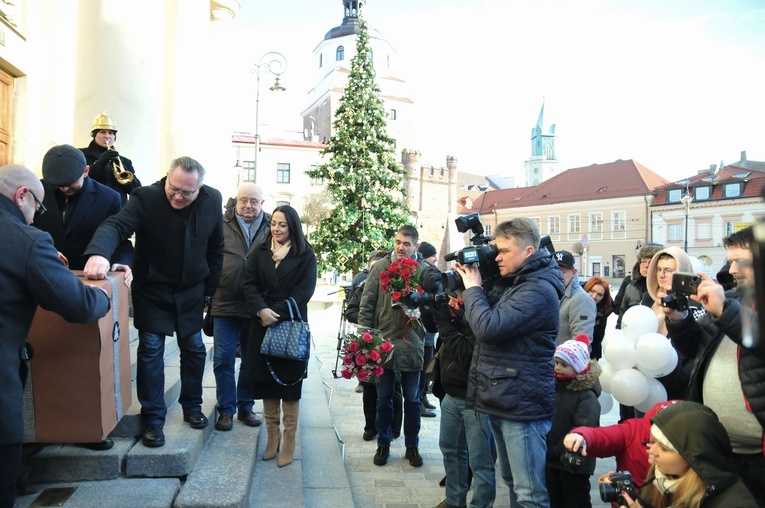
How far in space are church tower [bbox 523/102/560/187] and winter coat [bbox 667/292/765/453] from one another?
137 metres

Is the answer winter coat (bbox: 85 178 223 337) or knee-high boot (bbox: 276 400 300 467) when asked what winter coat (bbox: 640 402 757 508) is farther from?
winter coat (bbox: 85 178 223 337)

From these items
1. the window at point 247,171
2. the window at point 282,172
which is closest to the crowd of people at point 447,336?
the window at point 247,171

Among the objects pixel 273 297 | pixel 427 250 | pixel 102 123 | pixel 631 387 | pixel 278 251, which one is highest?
pixel 102 123

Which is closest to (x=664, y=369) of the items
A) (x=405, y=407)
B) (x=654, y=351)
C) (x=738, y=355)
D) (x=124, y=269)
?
(x=654, y=351)

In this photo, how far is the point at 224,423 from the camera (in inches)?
192

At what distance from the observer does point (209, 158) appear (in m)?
10.7

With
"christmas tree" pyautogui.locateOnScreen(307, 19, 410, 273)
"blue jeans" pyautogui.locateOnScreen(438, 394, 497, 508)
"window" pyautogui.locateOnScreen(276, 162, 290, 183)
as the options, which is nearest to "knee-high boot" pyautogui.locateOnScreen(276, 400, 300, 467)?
"blue jeans" pyautogui.locateOnScreen(438, 394, 497, 508)

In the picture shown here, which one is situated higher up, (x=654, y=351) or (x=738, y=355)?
(x=738, y=355)

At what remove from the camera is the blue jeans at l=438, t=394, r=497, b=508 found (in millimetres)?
4082

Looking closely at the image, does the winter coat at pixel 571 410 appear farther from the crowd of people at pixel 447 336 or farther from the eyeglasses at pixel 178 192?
the eyeglasses at pixel 178 192

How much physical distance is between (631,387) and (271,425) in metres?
2.72

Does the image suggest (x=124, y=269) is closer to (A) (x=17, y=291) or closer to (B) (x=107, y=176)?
(A) (x=17, y=291)

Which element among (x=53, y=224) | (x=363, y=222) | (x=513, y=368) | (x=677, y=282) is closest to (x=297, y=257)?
(x=53, y=224)

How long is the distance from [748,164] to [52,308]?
230ft
